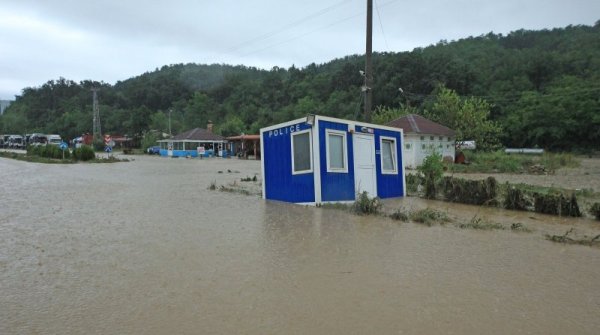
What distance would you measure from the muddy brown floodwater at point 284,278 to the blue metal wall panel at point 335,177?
222cm

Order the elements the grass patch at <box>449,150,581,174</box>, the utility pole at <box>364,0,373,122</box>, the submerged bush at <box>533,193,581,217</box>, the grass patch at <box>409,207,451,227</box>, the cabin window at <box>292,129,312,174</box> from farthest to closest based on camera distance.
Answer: the grass patch at <box>449,150,581,174</box> < the utility pole at <box>364,0,373,122</box> < the cabin window at <box>292,129,312,174</box> < the submerged bush at <box>533,193,581,217</box> < the grass patch at <box>409,207,451,227</box>

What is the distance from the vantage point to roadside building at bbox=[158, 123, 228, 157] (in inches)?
2159

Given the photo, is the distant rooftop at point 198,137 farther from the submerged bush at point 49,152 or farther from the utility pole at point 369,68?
the utility pole at point 369,68

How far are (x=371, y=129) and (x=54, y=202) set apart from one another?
8979 mm

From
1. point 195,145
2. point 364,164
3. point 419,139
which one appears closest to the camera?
point 364,164

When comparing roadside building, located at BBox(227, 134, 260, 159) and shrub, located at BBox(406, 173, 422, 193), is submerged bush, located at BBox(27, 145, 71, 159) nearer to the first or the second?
roadside building, located at BBox(227, 134, 260, 159)

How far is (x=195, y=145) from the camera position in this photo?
56.4 meters

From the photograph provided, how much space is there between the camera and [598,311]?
433 cm

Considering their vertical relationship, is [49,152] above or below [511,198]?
above

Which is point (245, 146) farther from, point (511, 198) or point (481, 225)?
point (481, 225)

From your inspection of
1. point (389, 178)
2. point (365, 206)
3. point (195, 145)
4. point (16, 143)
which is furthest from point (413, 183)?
point (16, 143)

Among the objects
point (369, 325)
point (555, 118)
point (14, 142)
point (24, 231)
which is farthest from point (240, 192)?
point (14, 142)

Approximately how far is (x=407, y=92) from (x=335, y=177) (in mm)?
62657

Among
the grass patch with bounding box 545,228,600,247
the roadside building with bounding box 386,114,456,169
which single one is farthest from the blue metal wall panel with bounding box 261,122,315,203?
the roadside building with bounding box 386,114,456,169
